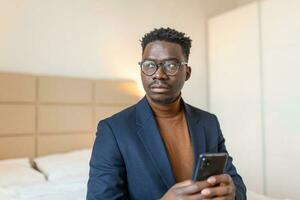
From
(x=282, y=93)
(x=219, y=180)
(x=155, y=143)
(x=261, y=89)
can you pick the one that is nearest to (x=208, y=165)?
(x=219, y=180)

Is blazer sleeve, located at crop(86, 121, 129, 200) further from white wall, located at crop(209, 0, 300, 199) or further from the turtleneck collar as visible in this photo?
white wall, located at crop(209, 0, 300, 199)

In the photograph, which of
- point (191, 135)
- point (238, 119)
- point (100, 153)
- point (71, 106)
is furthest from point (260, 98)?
point (100, 153)

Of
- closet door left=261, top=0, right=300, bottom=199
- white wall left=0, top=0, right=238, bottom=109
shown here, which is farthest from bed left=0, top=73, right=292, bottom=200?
closet door left=261, top=0, right=300, bottom=199

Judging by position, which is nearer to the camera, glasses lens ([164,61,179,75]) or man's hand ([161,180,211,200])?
man's hand ([161,180,211,200])

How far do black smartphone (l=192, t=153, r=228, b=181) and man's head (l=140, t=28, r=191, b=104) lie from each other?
0.23 metres

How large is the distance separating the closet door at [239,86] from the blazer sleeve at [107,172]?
7.80ft

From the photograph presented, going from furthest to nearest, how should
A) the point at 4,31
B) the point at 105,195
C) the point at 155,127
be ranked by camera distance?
the point at 4,31 < the point at 155,127 < the point at 105,195

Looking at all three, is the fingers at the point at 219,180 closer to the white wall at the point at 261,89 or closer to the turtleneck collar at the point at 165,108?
the turtleneck collar at the point at 165,108

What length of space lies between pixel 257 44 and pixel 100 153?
2543mm

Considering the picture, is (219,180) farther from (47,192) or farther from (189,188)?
(47,192)

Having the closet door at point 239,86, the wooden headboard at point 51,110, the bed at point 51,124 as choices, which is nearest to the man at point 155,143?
the bed at point 51,124

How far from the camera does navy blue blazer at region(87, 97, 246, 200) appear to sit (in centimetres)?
84

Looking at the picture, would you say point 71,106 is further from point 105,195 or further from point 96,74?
point 105,195

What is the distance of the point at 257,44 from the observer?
303 cm
